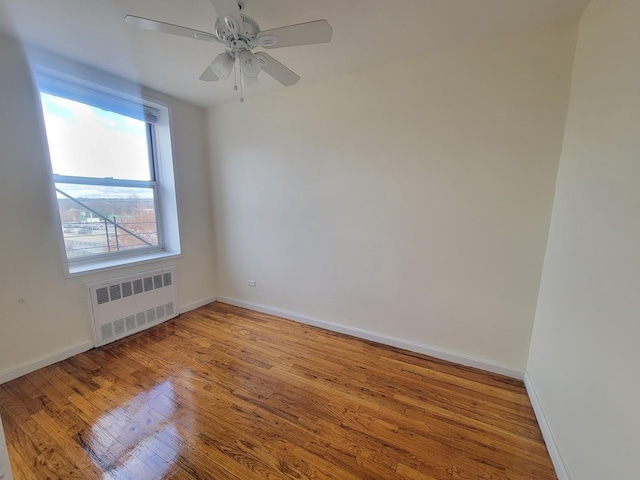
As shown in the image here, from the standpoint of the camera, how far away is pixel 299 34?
1.34 meters

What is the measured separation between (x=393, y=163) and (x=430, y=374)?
181cm

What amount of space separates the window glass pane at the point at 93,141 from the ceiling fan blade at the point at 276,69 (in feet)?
6.70

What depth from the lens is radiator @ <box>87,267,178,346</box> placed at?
8.16 feet

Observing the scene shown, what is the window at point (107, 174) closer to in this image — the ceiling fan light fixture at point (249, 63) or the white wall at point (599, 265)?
the ceiling fan light fixture at point (249, 63)

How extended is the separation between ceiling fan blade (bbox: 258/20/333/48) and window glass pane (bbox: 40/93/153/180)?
2.17 meters

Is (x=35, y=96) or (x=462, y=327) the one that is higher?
(x=35, y=96)

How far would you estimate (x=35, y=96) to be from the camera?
2035 millimetres

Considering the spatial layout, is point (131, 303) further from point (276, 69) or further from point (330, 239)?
point (276, 69)

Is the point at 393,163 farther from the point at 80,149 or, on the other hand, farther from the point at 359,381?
the point at 80,149

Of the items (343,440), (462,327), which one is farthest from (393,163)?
(343,440)

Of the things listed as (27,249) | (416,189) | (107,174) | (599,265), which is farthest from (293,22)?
(27,249)

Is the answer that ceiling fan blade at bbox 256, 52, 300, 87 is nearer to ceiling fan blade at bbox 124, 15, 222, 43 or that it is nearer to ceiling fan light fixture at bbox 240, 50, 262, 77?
ceiling fan light fixture at bbox 240, 50, 262, 77

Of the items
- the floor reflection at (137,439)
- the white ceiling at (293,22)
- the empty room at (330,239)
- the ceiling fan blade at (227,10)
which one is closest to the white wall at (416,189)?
the empty room at (330,239)

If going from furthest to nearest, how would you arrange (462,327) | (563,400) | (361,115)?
(361,115) → (462,327) → (563,400)
